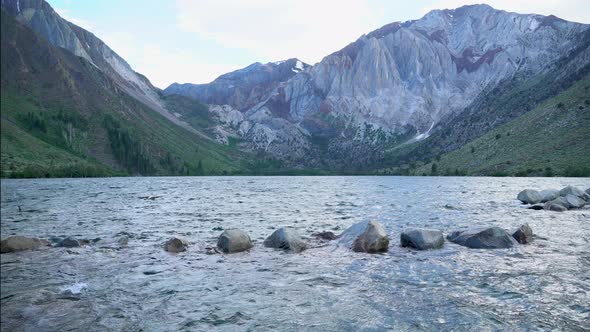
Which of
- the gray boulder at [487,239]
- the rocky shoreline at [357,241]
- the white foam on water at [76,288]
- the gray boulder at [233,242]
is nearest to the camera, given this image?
the white foam on water at [76,288]

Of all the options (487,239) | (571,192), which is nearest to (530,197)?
(571,192)

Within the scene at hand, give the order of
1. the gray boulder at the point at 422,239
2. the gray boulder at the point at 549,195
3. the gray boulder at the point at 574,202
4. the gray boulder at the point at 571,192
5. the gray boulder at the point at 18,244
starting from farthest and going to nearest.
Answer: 1. the gray boulder at the point at 549,195
2. the gray boulder at the point at 571,192
3. the gray boulder at the point at 574,202
4. the gray boulder at the point at 422,239
5. the gray boulder at the point at 18,244

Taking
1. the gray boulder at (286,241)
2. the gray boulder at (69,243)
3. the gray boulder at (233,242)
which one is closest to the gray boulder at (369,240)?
the gray boulder at (286,241)

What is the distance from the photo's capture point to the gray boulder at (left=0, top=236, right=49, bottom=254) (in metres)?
24.6

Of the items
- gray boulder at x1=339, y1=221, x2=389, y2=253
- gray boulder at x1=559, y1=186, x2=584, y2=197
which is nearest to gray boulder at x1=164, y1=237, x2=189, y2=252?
gray boulder at x1=339, y1=221, x2=389, y2=253

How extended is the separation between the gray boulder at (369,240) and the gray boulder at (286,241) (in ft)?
11.6

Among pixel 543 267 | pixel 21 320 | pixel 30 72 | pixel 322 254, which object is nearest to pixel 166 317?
pixel 21 320

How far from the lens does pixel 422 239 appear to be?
28.7 metres

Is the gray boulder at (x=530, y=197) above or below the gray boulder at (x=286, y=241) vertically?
above

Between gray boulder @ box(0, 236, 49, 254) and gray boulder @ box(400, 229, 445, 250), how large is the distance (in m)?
25.3

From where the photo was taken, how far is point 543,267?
22.7 m

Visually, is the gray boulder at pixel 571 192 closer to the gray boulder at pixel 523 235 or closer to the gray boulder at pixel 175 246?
the gray boulder at pixel 523 235

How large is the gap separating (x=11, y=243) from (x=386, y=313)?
2321 centimetres

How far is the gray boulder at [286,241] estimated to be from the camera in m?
28.2
